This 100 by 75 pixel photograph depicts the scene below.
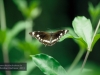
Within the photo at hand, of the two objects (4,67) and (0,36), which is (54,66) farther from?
(0,36)

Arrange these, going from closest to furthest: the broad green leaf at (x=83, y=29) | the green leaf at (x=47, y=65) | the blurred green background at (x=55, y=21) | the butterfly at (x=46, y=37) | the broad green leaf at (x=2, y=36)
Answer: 1. the green leaf at (x=47, y=65)
2. the broad green leaf at (x=83, y=29)
3. the butterfly at (x=46, y=37)
4. the broad green leaf at (x=2, y=36)
5. the blurred green background at (x=55, y=21)

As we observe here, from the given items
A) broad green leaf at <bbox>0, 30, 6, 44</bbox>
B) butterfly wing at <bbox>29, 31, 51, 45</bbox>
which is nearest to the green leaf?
butterfly wing at <bbox>29, 31, 51, 45</bbox>

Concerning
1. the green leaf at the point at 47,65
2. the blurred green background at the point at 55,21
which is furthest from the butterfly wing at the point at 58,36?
the blurred green background at the point at 55,21

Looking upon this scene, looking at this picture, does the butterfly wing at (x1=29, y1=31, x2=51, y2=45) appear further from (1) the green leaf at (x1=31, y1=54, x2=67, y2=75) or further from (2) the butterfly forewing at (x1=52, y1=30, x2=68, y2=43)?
(1) the green leaf at (x1=31, y1=54, x2=67, y2=75)

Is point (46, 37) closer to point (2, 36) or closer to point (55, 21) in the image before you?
point (2, 36)

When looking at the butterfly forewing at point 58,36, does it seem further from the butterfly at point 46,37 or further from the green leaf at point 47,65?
the green leaf at point 47,65

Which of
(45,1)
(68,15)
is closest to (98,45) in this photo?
(68,15)
